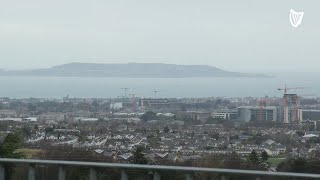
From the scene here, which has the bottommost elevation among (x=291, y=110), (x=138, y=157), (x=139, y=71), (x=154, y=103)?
(x=138, y=157)

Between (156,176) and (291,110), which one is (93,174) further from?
(291,110)

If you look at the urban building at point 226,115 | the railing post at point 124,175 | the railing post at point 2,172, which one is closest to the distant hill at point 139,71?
the urban building at point 226,115

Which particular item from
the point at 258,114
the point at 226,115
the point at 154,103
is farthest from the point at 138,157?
the point at 154,103

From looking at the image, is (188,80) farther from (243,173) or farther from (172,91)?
(243,173)

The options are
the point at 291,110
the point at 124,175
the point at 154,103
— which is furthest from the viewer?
the point at 154,103

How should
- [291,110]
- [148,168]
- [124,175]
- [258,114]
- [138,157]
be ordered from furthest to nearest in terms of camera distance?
[291,110], [258,114], [138,157], [124,175], [148,168]

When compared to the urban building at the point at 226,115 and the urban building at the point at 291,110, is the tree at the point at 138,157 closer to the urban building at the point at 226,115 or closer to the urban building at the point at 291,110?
the urban building at the point at 291,110

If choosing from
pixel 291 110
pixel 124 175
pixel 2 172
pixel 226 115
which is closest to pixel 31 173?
pixel 2 172

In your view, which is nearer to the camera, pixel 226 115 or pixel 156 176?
pixel 156 176

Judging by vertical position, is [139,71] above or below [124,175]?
above

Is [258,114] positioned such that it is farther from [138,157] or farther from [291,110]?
[138,157]

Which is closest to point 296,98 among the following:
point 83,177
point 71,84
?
point 83,177
